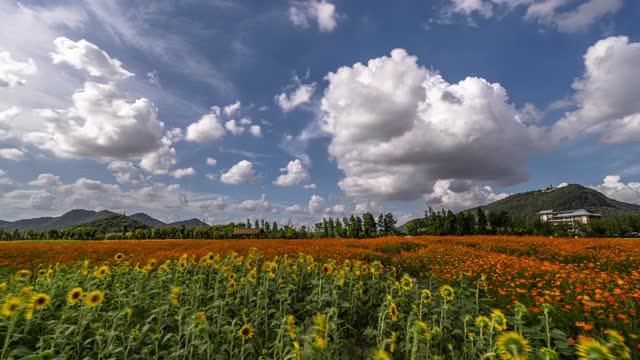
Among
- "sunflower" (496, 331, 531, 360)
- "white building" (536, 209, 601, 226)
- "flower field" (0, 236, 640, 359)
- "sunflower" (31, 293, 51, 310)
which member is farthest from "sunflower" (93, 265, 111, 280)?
"white building" (536, 209, 601, 226)

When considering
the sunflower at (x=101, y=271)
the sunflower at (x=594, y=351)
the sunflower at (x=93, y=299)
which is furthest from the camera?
the sunflower at (x=101, y=271)

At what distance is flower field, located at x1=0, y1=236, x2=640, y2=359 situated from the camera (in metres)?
3.27

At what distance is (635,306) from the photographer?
19.9ft

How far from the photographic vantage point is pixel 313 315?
5.50 m

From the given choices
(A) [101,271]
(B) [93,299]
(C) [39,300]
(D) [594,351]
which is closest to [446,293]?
(D) [594,351]

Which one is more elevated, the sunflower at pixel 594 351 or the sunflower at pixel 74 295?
the sunflower at pixel 594 351

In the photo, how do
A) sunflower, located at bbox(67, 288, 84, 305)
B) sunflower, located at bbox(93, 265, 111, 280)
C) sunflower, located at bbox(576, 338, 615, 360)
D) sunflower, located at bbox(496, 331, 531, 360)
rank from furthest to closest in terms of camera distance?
1. sunflower, located at bbox(93, 265, 111, 280)
2. sunflower, located at bbox(67, 288, 84, 305)
3. sunflower, located at bbox(496, 331, 531, 360)
4. sunflower, located at bbox(576, 338, 615, 360)

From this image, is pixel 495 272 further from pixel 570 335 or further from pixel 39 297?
pixel 39 297

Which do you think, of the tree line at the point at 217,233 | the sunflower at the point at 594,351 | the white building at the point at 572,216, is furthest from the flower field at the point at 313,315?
the white building at the point at 572,216

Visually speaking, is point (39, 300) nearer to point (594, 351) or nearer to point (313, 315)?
point (313, 315)

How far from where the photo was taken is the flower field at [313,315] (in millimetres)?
3273

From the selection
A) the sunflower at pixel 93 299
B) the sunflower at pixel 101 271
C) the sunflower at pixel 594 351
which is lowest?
the sunflower at pixel 93 299

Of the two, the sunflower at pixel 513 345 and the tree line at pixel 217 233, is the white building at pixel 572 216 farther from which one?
the sunflower at pixel 513 345

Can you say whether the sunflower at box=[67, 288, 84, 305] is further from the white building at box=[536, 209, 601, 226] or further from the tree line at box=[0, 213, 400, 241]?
the white building at box=[536, 209, 601, 226]
